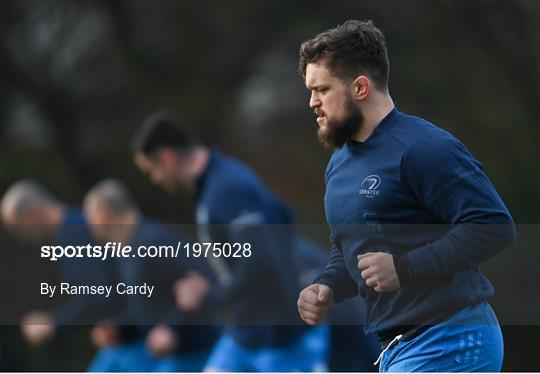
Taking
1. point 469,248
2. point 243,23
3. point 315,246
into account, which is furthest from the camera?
point 243,23

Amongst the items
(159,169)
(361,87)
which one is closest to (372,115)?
(361,87)

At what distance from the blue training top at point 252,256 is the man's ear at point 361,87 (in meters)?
2.17

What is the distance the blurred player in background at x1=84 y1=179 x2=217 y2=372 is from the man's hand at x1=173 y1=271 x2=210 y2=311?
6cm

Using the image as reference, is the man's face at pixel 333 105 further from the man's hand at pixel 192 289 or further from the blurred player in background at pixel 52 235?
the blurred player in background at pixel 52 235

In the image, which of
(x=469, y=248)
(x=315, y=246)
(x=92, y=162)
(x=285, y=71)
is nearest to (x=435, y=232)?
(x=469, y=248)

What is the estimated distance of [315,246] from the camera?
19.6 ft

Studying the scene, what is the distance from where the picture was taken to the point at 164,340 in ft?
19.6

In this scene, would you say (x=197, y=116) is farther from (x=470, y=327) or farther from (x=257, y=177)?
(x=470, y=327)

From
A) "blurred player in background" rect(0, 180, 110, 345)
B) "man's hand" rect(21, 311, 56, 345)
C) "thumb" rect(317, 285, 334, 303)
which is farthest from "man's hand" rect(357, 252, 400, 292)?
"man's hand" rect(21, 311, 56, 345)

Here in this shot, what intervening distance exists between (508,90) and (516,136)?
0.84ft

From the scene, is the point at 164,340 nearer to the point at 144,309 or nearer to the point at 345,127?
the point at 144,309

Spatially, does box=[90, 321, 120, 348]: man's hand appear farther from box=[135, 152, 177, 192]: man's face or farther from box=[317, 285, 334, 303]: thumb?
box=[317, 285, 334, 303]: thumb

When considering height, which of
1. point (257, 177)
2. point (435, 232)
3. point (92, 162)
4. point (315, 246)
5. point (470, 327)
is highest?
point (92, 162)

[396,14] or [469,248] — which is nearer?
[469,248]
